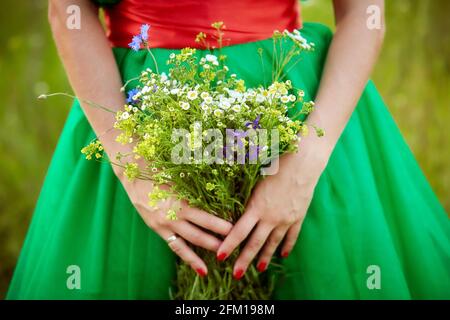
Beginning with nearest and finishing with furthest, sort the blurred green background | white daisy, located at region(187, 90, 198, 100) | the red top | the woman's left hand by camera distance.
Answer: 1. white daisy, located at region(187, 90, 198, 100)
2. the woman's left hand
3. the red top
4. the blurred green background

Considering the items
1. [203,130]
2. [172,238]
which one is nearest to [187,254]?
[172,238]

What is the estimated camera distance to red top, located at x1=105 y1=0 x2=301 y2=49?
112cm

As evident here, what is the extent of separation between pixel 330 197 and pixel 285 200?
0.17m

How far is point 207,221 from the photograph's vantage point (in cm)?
100

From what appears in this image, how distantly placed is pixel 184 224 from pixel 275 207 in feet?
0.56

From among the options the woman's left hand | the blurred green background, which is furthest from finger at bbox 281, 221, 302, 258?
the blurred green background

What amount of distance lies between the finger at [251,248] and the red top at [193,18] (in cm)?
40

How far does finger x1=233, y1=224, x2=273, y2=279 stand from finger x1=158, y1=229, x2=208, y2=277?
2.5 inches

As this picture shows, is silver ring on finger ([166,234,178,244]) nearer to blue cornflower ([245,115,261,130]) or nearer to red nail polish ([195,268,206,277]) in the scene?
red nail polish ([195,268,206,277])

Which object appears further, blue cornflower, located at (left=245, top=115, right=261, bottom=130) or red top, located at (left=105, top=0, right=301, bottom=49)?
red top, located at (left=105, top=0, right=301, bottom=49)

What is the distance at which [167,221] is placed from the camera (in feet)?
3.34

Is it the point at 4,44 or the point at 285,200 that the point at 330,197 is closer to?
the point at 285,200

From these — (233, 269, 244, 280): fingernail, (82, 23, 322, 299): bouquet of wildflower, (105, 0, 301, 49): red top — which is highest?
(105, 0, 301, 49): red top
